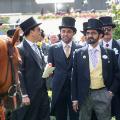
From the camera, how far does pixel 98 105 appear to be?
7.07m

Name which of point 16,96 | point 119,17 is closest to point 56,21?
point 119,17

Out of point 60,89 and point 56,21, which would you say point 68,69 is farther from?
point 56,21

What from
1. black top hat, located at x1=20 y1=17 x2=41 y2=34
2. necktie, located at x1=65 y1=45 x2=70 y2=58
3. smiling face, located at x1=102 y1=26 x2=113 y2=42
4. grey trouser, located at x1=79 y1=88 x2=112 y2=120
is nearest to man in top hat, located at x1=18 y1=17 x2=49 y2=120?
black top hat, located at x1=20 y1=17 x2=41 y2=34

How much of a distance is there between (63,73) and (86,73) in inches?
33.6

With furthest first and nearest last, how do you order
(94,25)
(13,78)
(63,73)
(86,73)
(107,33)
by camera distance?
(107,33) → (63,73) → (94,25) → (86,73) → (13,78)

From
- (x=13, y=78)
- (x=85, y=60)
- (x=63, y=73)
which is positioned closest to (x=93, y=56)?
(x=85, y=60)

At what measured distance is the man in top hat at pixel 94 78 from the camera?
7051 millimetres

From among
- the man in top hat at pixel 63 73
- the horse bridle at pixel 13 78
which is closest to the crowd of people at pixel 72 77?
the man in top hat at pixel 63 73

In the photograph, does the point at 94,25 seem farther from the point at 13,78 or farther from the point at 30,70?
the point at 13,78

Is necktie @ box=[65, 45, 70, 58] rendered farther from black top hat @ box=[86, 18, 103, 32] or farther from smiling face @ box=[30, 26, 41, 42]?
black top hat @ box=[86, 18, 103, 32]

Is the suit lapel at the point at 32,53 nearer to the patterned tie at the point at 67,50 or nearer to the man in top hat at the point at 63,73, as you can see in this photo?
the man in top hat at the point at 63,73

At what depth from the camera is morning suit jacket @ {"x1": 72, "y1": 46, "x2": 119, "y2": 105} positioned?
7.05 metres

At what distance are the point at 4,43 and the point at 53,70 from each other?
2798 mm

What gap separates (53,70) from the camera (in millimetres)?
7773
